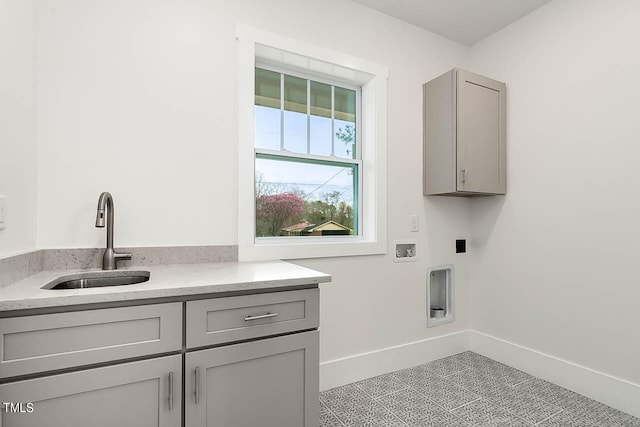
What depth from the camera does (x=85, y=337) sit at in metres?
1.08

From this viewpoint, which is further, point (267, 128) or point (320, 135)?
point (320, 135)

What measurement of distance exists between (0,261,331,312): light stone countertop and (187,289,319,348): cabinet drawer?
0.04 meters

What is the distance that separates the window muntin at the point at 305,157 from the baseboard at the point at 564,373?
4.94 ft

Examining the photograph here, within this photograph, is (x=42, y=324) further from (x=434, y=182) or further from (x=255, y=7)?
(x=434, y=182)

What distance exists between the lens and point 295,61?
2287 millimetres

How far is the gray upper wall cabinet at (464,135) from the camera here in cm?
246

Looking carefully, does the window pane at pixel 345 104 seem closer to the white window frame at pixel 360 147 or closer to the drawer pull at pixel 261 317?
the white window frame at pixel 360 147

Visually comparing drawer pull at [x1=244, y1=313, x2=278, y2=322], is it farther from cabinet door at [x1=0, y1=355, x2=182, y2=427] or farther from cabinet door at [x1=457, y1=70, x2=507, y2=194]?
cabinet door at [x1=457, y1=70, x2=507, y2=194]

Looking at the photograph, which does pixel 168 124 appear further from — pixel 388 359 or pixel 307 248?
pixel 388 359

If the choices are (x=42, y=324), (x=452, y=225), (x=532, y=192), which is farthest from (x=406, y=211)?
(x=42, y=324)

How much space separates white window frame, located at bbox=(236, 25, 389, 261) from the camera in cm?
202

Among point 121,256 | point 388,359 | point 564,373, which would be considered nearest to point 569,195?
point 564,373

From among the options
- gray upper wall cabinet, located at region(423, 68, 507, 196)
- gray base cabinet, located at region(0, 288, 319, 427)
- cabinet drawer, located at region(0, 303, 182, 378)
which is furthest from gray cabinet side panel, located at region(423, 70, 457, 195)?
cabinet drawer, located at region(0, 303, 182, 378)

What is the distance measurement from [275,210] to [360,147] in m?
0.85
